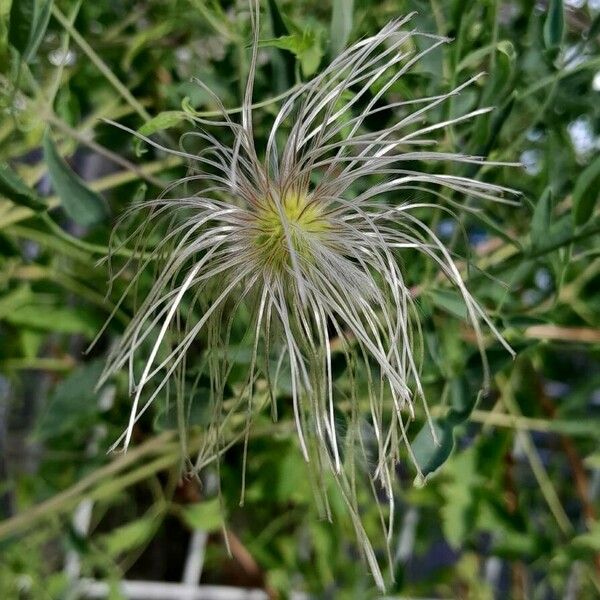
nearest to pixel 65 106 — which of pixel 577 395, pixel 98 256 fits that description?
pixel 98 256

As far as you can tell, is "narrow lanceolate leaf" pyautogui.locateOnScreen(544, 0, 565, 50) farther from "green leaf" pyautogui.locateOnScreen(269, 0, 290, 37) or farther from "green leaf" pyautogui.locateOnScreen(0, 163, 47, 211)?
"green leaf" pyautogui.locateOnScreen(0, 163, 47, 211)

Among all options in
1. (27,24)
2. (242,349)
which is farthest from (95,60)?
(242,349)

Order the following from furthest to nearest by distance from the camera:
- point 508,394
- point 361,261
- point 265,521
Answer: point 265,521
point 508,394
point 361,261

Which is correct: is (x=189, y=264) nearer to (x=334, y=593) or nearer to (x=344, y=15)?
(x=344, y=15)

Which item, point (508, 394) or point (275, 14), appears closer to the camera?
point (275, 14)

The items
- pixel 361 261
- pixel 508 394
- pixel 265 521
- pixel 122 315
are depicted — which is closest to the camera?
pixel 361 261

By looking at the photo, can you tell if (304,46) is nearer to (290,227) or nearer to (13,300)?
(290,227)

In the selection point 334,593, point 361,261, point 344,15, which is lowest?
point 334,593
